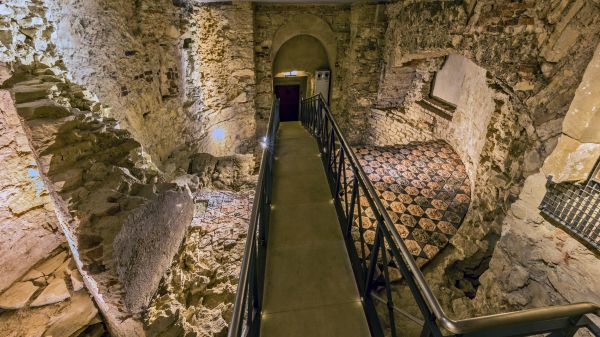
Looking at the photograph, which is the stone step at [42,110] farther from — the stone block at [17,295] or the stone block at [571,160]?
the stone block at [571,160]

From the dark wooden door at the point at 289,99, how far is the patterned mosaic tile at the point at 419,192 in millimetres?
5066

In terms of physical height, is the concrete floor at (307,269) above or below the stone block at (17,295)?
above

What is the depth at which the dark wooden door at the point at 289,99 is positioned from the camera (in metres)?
10.5

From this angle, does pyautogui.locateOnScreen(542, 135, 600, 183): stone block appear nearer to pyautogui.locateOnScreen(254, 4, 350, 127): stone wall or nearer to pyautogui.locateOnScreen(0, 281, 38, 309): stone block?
pyautogui.locateOnScreen(0, 281, 38, 309): stone block

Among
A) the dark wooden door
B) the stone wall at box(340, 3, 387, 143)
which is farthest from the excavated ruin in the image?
the dark wooden door

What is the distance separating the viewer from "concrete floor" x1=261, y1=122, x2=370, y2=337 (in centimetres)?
202

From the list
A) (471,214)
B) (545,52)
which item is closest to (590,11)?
(545,52)

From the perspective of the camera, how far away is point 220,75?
7.45 meters

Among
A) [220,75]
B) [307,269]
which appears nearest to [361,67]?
[220,75]

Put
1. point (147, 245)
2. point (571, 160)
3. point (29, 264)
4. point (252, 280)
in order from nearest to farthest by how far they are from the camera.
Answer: point (252, 280), point (571, 160), point (147, 245), point (29, 264)

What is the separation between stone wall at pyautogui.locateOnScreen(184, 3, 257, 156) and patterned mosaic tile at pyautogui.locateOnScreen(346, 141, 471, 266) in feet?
11.9

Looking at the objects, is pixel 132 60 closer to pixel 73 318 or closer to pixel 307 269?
pixel 73 318

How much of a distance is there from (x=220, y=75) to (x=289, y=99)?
3.65 m

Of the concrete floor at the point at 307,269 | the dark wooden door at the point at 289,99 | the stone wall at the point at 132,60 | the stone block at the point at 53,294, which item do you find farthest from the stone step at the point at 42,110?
the dark wooden door at the point at 289,99
